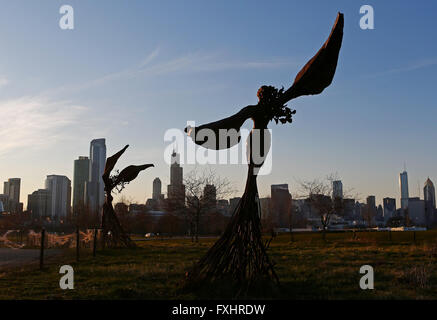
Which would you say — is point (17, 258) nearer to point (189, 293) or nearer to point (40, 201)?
point (189, 293)

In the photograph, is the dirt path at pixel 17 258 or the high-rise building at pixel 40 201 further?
the high-rise building at pixel 40 201

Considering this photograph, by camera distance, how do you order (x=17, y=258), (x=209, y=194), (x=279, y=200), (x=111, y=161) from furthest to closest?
(x=279, y=200), (x=209, y=194), (x=111, y=161), (x=17, y=258)

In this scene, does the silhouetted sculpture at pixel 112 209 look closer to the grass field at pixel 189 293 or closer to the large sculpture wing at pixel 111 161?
the large sculpture wing at pixel 111 161

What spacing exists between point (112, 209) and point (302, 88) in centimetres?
1453

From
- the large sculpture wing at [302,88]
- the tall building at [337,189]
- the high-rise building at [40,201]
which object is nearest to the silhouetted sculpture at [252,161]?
the large sculpture wing at [302,88]

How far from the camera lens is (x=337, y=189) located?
35.8m

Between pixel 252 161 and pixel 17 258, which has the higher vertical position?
pixel 252 161

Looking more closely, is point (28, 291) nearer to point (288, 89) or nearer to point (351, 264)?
point (288, 89)

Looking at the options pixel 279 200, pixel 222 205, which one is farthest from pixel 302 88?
pixel 279 200

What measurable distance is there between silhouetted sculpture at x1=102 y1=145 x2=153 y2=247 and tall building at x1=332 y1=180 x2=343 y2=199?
1817cm

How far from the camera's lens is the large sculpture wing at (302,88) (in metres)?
7.22

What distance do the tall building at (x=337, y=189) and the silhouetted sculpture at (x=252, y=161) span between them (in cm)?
2529

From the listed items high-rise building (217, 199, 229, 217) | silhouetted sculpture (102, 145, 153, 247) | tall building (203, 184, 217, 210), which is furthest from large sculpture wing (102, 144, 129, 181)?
high-rise building (217, 199, 229, 217)
